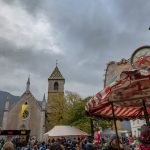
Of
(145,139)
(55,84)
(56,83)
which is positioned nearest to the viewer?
(145,139)

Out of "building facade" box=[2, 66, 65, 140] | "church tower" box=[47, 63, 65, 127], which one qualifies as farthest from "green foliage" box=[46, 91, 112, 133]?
"church tower" box=[47, 63, 65, 127]

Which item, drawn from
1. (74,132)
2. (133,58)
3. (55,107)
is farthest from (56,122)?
(133,58)

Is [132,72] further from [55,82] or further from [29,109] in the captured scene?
[55,82]

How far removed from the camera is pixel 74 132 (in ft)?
54.5

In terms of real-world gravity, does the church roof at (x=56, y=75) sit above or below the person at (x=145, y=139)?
above

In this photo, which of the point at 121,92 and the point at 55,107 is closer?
the point at 121,92

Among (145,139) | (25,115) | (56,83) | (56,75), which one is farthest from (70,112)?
(145,139)

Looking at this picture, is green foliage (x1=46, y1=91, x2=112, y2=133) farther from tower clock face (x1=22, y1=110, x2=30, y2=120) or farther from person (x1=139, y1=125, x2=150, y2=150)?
person (x1=139, y1=125, x2=150, y2=150)

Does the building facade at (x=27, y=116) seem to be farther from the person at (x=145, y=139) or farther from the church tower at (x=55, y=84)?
the person at (x=145, y=139)

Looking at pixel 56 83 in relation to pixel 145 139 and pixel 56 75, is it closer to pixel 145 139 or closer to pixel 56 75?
pixel 56 75

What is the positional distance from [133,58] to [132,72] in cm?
398

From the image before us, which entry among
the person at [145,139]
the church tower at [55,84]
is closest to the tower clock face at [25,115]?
the church tower at [55,84]

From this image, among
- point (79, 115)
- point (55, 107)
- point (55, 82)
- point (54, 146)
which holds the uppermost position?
point (55, 82)

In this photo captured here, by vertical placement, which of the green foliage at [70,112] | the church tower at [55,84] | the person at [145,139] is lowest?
the person at [145,139]
